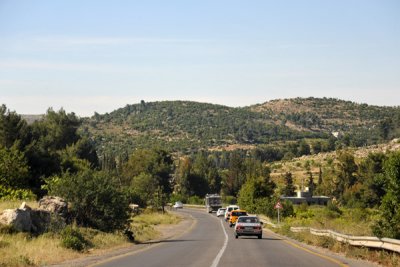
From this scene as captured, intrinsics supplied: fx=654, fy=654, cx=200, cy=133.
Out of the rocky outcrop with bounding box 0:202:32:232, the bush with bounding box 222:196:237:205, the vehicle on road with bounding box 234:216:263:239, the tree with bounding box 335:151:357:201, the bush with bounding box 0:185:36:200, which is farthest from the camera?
the bush with bounding box 222:196:237:205

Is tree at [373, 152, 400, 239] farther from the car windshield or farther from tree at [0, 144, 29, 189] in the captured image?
tree at [0, 144, 29, 189]

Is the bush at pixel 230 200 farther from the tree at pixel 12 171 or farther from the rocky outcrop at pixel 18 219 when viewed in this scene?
the rocky outcrop at pixel 18 219

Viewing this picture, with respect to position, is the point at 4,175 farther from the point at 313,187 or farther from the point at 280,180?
the point at 280,180

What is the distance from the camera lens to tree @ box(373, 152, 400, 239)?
27.0 meters

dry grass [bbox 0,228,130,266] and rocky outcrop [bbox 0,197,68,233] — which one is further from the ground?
rocky outcrop [bbox 0,197,68,233]

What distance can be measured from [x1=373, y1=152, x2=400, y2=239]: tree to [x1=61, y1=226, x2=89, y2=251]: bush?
12.9 meters

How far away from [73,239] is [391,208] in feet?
45.3

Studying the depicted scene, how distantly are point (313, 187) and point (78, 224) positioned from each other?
102 m

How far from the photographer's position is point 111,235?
35656 millimetres

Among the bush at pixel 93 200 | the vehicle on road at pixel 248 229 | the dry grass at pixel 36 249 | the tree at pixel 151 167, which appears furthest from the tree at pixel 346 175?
the dry grass at pixel 36 249

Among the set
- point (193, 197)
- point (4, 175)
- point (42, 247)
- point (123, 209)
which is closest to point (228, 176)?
point (193, 197)

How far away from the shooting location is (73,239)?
2880 cm

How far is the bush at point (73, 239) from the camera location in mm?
28311

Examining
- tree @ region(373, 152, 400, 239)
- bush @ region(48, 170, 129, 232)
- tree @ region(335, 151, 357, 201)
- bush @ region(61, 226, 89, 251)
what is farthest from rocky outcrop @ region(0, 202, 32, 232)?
tree @ region(335, 151, 357, 201)
